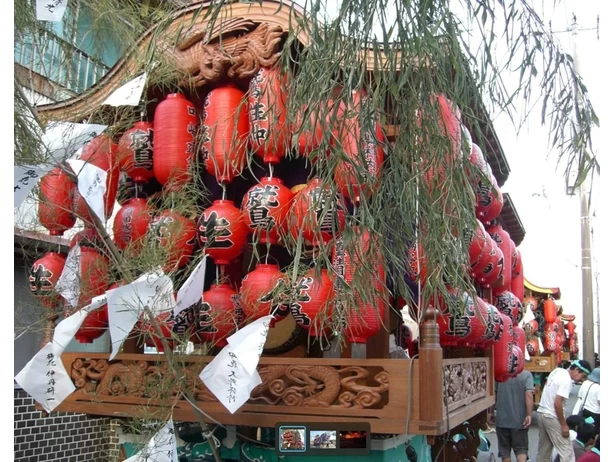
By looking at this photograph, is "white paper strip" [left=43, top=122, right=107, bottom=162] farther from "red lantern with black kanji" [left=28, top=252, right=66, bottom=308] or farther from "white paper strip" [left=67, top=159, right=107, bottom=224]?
"red lantern with black kanji" [left=28, top=252, right=66, bottom=308]

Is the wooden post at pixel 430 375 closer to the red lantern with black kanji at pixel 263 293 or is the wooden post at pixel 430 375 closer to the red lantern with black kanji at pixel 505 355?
the red lantern with black kanji at pixel 263 293

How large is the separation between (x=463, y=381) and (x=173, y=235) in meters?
2.53

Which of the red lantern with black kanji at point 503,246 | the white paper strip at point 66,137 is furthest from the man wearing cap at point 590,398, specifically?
the white paper strip at point 66,137

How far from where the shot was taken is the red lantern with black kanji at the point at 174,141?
4.80 metres

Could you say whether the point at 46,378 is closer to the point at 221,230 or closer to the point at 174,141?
the point at 221,230

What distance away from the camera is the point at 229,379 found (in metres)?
4.00

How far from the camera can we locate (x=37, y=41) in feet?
13.8

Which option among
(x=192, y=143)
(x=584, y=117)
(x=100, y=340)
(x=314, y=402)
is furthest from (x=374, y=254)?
(x=100, y=340)

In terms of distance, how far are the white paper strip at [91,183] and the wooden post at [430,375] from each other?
2176mm

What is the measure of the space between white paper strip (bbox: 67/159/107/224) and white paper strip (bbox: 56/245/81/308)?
78cm

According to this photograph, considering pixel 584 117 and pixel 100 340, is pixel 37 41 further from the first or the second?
pixel 100 340

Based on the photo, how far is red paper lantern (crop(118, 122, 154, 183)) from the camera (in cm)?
504

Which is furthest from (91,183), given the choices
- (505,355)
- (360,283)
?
(505,355)

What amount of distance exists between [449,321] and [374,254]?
7.06 feet
